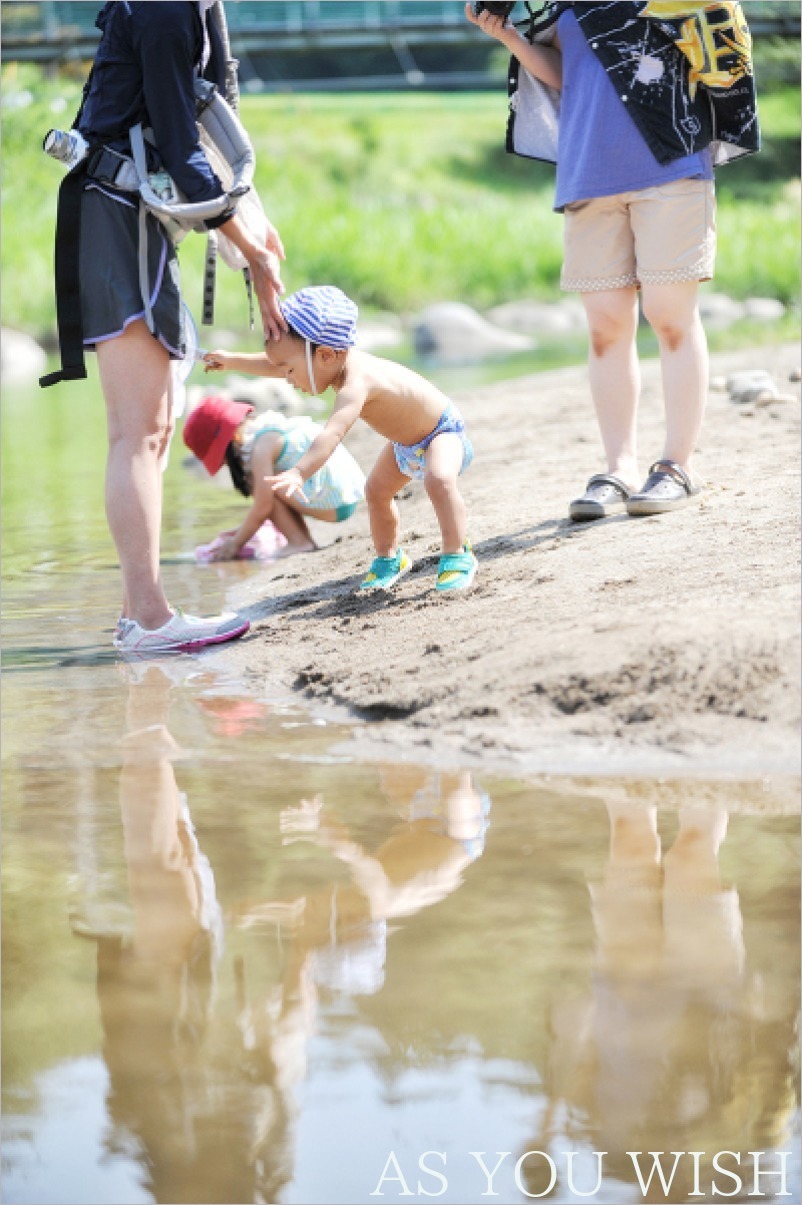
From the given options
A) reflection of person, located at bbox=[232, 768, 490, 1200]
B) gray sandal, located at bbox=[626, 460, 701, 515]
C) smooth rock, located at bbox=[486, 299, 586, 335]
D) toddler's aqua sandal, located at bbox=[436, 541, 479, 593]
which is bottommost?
smooth rock, located at bbox=[486, 299, 586, 335]

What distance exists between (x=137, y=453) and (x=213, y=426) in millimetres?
1601

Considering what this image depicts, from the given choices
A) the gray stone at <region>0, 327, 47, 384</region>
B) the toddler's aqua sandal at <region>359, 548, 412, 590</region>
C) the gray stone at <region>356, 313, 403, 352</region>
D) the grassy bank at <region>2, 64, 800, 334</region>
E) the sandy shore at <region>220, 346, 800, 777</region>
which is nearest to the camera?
the sandy shore at <region>220, 346, 800, 777</region>

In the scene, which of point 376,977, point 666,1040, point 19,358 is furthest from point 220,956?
point 19,358

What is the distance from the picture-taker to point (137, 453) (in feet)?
12.4

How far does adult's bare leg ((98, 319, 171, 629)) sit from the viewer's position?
373 cm

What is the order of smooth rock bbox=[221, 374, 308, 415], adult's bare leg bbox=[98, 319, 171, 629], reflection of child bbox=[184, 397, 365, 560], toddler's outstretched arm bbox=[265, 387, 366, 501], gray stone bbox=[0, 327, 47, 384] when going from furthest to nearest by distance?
gray stone bbox=[0, 327, 47, 384] → smooth rock bbox=[221, 374, 308, 415] → reflection of child bbox=[184, 397, 365, 560] → adult's bare leg bbox=[98, 319, 171, 629] → toddler's outstretched arm bbox=[265, 387, 366, 501]

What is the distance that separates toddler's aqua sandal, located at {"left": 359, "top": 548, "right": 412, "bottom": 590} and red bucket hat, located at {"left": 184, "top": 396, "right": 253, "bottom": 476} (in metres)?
1.32

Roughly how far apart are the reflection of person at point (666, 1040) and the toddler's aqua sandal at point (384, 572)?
2019 mm

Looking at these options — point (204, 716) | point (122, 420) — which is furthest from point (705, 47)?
point (204, 716)

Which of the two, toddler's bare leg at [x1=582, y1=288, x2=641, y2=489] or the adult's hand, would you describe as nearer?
the adult's hand

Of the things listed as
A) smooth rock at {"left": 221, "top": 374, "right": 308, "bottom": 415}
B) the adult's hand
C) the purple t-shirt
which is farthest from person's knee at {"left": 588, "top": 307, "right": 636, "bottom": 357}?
smooth rock at {"left": 221, "top": 374, "right": 308, "bottom": 415}

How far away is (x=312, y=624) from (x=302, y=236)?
637 inches

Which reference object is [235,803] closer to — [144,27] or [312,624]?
[312,624]

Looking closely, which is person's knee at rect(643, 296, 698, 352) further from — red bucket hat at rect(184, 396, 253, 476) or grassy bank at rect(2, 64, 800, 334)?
grassy bank at rect(2, 64, 800, 334)
